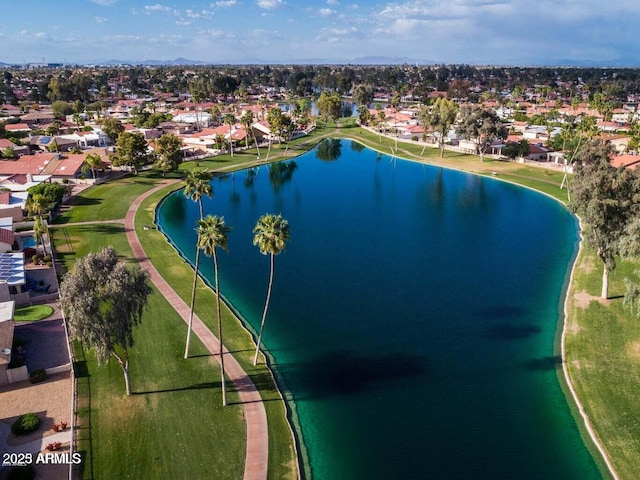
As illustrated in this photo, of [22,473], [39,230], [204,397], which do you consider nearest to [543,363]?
[204,397]

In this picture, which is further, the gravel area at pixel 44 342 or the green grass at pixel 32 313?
the green grass at pixel 32 313

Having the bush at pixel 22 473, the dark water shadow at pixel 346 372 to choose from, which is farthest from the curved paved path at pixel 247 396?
the bush at pixel 22 473

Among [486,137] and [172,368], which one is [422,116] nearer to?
[486,137]

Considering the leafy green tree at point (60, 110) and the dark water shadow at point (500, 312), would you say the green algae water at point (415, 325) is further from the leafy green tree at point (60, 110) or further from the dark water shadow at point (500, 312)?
the leafy green tree at point (60, 110)

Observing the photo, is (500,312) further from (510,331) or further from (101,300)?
(101,300)

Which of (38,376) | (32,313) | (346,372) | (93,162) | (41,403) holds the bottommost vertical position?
(346,372)

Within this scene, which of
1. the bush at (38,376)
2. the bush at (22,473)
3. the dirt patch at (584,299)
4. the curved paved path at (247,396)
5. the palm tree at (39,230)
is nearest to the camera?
the bush at (22,473)

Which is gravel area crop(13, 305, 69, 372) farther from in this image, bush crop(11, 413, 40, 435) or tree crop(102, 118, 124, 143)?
tree crop(102, 118, 124, 143)
